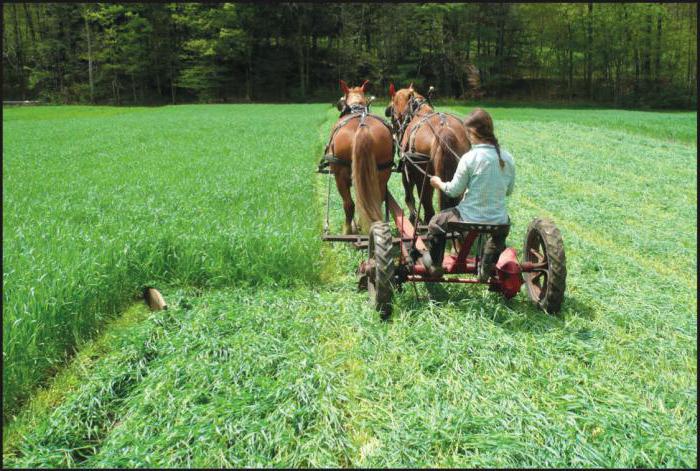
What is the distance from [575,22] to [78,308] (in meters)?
57.0

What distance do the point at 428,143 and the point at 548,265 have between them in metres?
2.39

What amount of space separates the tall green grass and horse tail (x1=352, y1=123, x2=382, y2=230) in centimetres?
68

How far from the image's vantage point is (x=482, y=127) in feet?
12.6

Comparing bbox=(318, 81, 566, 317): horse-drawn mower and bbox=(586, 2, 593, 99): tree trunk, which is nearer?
bbox=(318, 81, 566, 317): horse-drawn mower

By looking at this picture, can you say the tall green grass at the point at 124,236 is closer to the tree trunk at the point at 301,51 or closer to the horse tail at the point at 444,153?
the horse tail at the point at 444,153

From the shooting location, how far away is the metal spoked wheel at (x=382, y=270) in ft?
12.9

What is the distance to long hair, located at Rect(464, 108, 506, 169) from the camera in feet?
12.5

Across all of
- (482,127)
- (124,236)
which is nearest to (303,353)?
(482,127)

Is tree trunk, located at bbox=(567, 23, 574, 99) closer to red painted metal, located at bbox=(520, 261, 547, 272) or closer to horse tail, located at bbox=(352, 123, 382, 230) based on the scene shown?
horse tail, located at bbox=(352, 123, 382, 230)

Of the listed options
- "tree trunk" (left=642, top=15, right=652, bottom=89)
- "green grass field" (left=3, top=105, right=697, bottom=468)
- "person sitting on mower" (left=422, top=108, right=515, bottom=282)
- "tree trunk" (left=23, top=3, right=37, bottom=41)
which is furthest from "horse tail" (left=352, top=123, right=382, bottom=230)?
"tree trunk" (left=23, top=3, right=37, bottom=41)

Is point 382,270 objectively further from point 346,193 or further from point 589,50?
point 589,50

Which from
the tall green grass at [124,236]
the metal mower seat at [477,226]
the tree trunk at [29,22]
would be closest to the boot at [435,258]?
the metal mower seat at [477,226]

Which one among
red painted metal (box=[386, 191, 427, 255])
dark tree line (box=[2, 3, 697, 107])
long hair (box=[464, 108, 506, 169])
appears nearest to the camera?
long hair (box=[464, 108, 506, 169])

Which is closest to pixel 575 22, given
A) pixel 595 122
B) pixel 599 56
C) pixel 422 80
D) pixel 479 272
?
pixel 599 56
